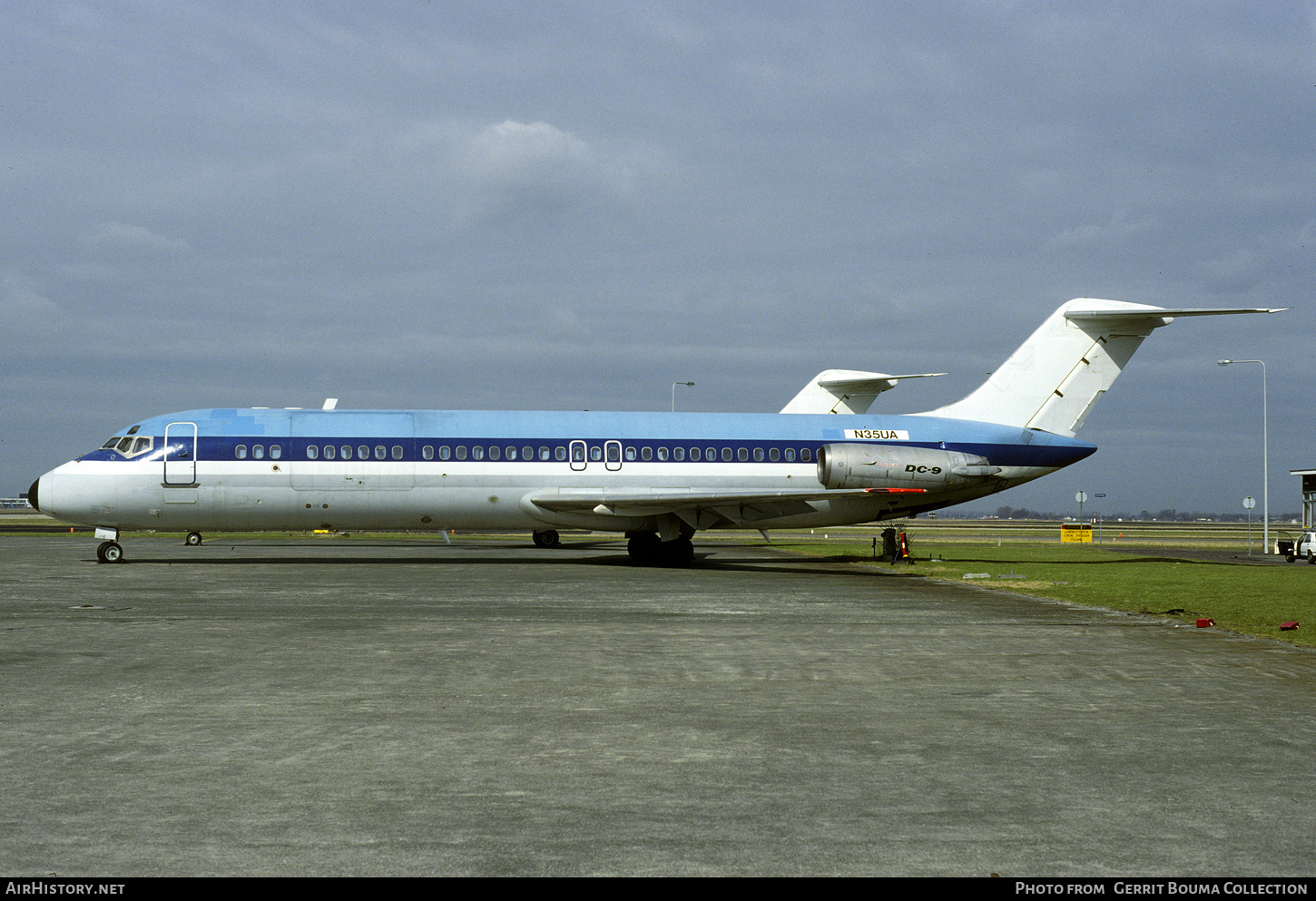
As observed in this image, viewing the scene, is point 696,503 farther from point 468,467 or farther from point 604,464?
point 468,467

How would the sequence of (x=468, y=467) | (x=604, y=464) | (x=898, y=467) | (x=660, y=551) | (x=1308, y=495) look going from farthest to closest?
1. (x=1308, y=495)
2. (x=660, y=551)
3. (x=898, y=467)
4. (x=604, y=464)
5. (x=468, y=467)

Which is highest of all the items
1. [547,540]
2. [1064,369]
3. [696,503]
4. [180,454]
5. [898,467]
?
[1064,369]

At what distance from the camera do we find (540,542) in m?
40.4

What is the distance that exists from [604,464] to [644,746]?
21.8 m

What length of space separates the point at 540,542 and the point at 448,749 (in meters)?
33.6

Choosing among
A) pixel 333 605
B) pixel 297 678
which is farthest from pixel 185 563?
pixel 297 678

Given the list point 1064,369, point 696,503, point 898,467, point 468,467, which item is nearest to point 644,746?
point 696,503

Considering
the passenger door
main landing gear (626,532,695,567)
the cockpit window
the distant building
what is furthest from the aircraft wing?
the distant building

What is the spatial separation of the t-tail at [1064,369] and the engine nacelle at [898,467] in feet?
6.75

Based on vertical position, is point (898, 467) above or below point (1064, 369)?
below

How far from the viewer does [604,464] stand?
28906 mm

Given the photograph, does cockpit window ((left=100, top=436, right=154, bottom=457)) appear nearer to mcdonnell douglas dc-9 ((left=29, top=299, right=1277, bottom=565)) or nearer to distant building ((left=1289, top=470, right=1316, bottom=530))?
mcdonnell douglas dc-9 ((left=29, top=299, right=1277, bottom=565))

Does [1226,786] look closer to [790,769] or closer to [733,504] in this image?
[790,769]

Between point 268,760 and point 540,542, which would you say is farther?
point 540,542
